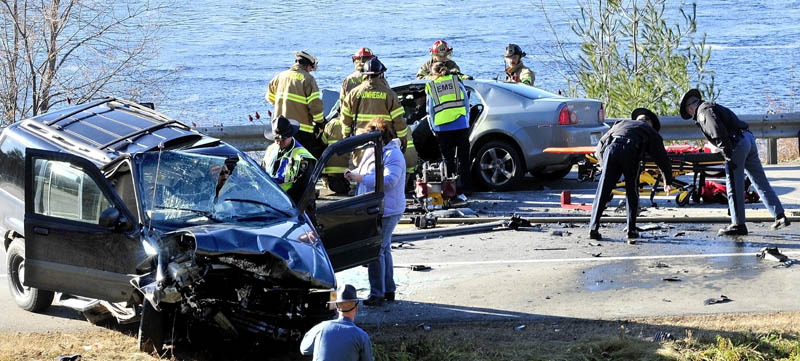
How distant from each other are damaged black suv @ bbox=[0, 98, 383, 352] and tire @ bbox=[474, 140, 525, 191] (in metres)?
5.81

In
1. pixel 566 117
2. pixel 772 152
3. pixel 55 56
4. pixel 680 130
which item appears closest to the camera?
pixel 566 117

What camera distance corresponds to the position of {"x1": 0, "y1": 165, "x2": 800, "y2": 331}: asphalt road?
873cm

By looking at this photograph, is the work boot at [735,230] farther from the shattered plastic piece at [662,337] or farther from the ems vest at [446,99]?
the shattered plastic piece at [662,337]

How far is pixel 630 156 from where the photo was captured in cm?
1118

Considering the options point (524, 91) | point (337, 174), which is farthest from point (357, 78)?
point (524, 91)

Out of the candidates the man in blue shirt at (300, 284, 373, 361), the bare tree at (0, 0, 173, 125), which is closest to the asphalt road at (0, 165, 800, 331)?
the man in blue shirt at (300, 284, 373, 361)

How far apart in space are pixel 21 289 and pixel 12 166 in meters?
1.05

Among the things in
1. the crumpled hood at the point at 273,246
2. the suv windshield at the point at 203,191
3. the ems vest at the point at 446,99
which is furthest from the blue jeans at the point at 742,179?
the crumpled hood at the point at 273,246

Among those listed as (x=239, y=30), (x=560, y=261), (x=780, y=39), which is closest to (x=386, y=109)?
(x=560, y=261)

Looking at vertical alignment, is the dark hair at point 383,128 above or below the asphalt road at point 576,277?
above

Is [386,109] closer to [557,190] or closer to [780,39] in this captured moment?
[557,190]

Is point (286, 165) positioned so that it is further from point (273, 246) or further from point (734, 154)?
point (734, 154)

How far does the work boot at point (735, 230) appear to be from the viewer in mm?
11461

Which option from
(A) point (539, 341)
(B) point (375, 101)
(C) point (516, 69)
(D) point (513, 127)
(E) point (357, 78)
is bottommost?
(A) point (539, 341)
